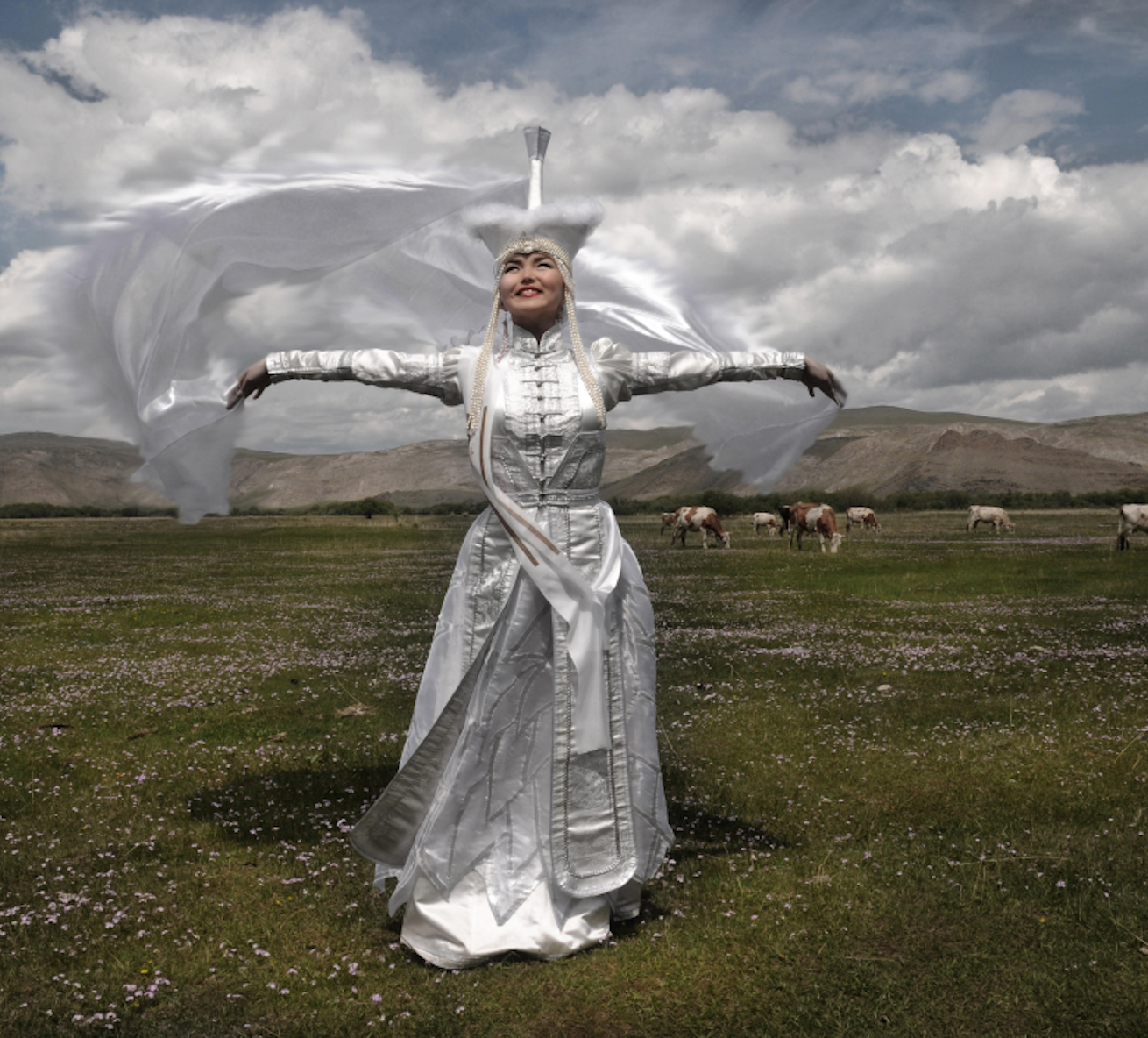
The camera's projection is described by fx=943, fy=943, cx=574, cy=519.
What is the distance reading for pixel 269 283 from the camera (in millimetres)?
5953

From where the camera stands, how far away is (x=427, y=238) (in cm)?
604

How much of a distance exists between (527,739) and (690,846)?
1739 millimetres

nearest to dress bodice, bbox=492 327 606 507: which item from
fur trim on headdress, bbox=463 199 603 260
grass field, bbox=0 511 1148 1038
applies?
fur trim on headdress, bbox=463 199 603 260

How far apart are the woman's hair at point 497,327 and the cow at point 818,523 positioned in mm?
28790

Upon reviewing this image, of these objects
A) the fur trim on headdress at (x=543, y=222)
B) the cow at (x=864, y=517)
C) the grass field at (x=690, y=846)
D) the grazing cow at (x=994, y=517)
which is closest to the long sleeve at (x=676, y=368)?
the fur trim on headdress at (x=543, y=222)

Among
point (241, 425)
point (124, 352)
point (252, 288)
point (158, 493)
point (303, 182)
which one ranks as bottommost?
point (158, 493)

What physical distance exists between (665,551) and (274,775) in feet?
93.1

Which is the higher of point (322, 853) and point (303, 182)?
point (303, 182)

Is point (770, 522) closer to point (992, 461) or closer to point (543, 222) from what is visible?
point (543, 222)

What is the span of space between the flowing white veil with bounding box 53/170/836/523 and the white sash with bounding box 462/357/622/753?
1312 mm

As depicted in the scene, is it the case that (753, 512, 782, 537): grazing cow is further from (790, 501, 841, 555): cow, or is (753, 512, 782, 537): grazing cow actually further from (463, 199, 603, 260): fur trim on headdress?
(463, 199, 603, 260): fur trim on headdress

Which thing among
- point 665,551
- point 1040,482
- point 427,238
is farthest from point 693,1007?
point 1040,482

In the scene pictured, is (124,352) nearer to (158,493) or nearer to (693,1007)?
(158,493)

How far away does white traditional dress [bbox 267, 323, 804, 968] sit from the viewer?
4520 mm
